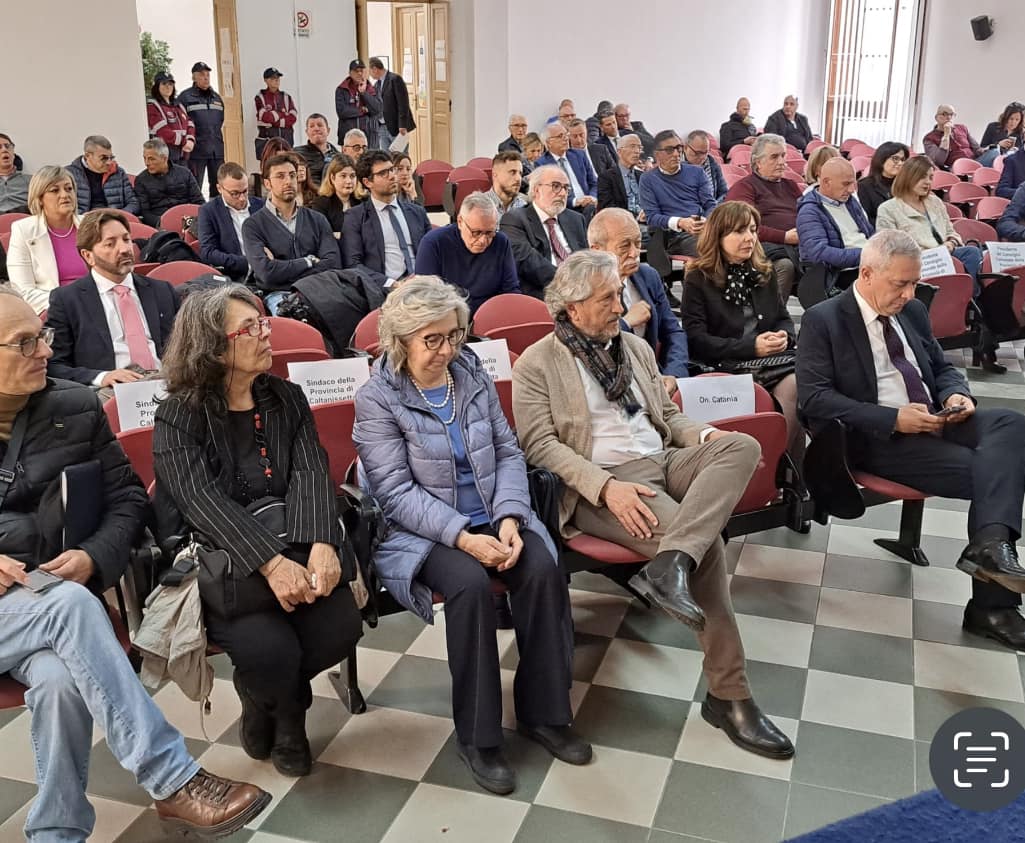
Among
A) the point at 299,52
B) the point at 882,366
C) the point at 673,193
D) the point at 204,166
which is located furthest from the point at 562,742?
the point at 299,52

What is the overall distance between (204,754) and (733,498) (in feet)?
5.06

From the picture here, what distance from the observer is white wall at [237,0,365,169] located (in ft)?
43.1

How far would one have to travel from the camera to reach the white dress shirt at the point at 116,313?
152 inches

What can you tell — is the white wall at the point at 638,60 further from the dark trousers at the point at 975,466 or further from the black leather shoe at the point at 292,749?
the black leather shoe at the point at 292,749

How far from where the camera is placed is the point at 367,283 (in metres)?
4.98

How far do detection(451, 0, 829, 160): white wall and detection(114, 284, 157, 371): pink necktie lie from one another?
961 cm

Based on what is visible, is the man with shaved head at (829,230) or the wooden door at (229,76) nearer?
the man with shaved head at (829,230)

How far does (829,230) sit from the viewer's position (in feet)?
A: 19.4

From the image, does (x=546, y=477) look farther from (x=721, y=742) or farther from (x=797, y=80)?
(x=797, y=80)

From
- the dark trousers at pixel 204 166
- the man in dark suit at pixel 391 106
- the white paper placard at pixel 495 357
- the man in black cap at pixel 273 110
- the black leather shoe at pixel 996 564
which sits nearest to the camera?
the black leather shoe at pixel 996 564

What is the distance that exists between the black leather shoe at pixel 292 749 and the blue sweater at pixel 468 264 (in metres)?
2.68

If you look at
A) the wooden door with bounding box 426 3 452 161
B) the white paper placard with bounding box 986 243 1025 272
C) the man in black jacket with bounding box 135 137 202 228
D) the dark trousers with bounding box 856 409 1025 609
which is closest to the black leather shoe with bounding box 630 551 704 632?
the dark trousers with bounding box 856 409 1025 609

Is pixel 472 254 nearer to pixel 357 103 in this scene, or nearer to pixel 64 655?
pixel 64 655

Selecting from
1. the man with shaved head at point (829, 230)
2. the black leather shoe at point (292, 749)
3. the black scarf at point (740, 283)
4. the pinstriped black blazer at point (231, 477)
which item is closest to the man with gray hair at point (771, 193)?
the man with shaved head at point (829, 230)
